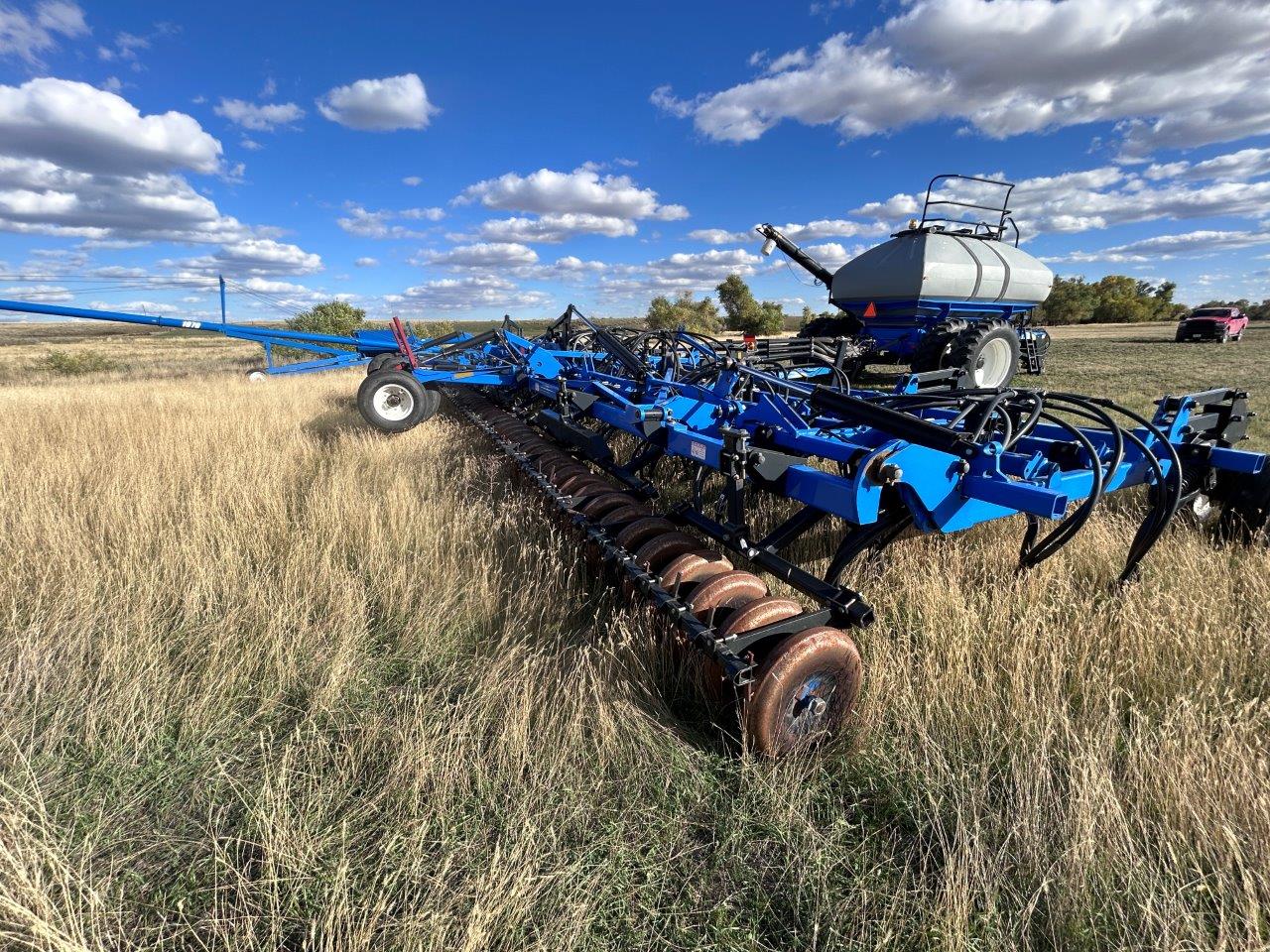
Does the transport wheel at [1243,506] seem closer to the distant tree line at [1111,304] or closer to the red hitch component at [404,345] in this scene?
the red hitch component at [404,345]

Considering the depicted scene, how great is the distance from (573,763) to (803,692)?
2.74ft

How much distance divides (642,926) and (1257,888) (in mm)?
1612

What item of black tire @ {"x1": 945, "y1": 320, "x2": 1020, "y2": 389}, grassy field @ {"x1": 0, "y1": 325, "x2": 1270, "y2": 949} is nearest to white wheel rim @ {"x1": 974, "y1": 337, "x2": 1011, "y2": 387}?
black tire @ {"x1": 945, "y1": 320, "x2": 1020, "y2": 389}

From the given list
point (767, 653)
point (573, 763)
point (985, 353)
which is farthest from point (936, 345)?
point (573, 763)

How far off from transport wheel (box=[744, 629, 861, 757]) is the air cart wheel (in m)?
5.58

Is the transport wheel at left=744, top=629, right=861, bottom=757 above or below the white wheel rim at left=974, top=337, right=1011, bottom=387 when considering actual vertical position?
below

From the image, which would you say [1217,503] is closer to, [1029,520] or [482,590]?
[1029,520]

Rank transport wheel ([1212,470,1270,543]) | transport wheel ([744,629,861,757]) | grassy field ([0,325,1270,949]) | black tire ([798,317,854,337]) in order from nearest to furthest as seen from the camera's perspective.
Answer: grassy field ([0,325,1270,949]), transport wheel ([744,629,861,757]), transport wheel ([1212,470,1270,543]), black tire ([798,317,854,337])

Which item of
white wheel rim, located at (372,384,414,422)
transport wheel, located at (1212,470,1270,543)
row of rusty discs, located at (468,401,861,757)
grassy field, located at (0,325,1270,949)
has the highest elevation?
white wheel rim, located at (372,384,414,422)

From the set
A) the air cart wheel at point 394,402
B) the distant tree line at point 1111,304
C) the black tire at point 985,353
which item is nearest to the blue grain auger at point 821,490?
the air cart wheel at point 394,402

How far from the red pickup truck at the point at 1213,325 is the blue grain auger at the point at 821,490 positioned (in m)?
28.2

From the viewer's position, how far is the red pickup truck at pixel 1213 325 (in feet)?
79.3

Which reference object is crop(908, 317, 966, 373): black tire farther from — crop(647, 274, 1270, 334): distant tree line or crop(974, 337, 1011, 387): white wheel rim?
crop(647, 274, 1270, 334): distant tree line

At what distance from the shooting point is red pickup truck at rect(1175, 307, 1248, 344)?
24.2m
